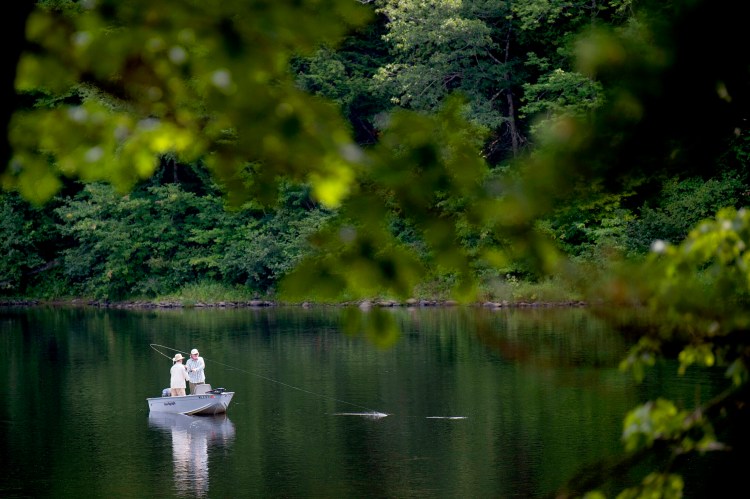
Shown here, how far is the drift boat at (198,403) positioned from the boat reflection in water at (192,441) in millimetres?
131

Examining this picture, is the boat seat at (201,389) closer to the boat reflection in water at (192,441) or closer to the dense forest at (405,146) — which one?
the boat reflection in water at (192,441)

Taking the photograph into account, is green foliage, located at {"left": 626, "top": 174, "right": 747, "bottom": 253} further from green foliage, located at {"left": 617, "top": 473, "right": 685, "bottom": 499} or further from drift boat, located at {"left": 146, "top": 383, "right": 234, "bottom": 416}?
green foliage, located at {"left": 617, "top": 473, "right": 685, "bottom": 499}

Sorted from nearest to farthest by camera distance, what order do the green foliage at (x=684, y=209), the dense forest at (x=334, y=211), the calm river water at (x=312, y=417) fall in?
the calm river water at (x=312, y=417) → the green foliage at (x=684, y=209) → the dense forest at (x=334, y=211)

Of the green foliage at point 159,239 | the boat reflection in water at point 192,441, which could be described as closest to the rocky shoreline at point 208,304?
the green foliage at point 159,239

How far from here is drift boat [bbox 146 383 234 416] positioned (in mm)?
23312

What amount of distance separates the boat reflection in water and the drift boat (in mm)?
131

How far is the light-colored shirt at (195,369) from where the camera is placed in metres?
23.5

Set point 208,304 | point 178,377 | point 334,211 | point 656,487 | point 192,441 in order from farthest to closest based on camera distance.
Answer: point 208,304, point 334,211, point 178,377, point 192,441, point 656,487

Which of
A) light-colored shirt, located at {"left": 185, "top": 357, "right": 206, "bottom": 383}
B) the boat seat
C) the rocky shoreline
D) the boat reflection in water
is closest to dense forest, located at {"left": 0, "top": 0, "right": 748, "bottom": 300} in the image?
the rocky shoreline

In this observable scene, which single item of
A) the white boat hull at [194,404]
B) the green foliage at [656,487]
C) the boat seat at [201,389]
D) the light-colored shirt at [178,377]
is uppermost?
the green foliage at [656,487]

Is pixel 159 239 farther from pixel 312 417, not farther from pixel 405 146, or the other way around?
pixel 405 146

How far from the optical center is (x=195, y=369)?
23797 millimetres

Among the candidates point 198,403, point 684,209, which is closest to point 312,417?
point 198,403

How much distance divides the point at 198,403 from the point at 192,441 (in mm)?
1986
